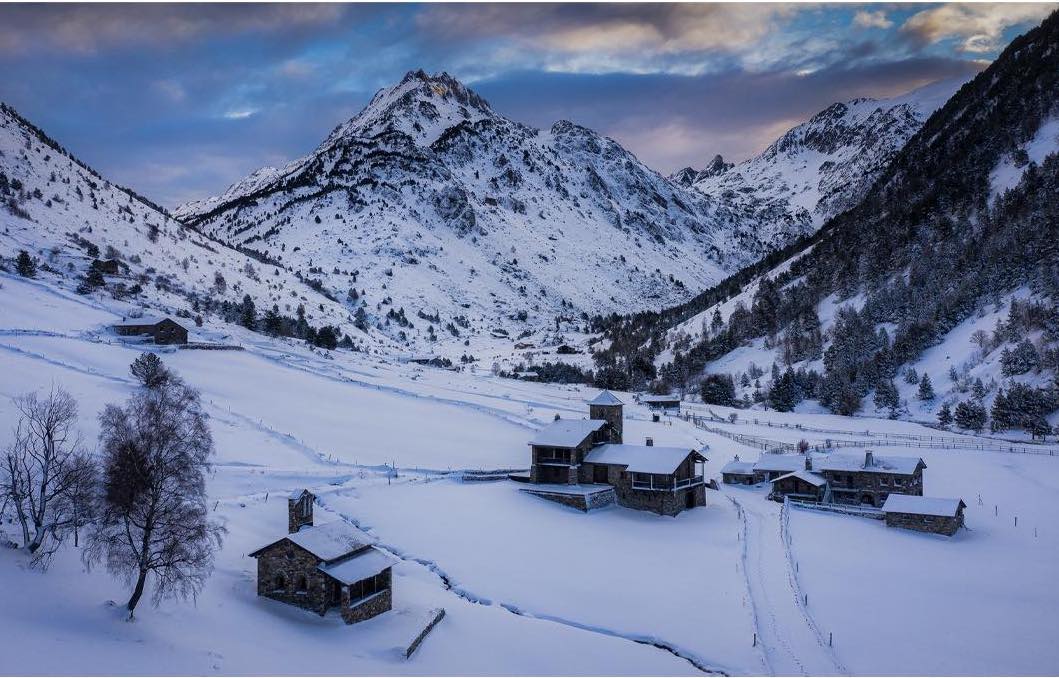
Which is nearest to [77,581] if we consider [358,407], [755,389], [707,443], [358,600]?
[358,600]

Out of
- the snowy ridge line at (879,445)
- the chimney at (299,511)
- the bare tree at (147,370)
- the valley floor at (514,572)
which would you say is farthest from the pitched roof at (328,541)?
the snowy ridge line at (879,445)

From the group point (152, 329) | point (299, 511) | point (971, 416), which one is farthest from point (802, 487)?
point (152, 329)

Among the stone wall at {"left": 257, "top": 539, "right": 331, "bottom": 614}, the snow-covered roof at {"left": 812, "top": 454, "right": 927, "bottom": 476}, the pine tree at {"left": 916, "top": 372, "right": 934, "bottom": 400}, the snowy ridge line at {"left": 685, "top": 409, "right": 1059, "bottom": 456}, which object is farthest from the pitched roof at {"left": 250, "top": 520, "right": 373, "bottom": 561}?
the pine tree at {"left": 916, "top": 372, "right": 934, "bottom": 400}

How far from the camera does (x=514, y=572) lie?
1309 inches

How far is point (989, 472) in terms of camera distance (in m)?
55.6

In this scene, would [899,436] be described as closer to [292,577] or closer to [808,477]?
[808,477]

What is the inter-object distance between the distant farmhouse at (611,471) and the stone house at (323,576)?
19595mm

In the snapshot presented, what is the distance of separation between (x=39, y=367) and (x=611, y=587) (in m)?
42.1

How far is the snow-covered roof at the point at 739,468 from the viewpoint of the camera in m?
57.1

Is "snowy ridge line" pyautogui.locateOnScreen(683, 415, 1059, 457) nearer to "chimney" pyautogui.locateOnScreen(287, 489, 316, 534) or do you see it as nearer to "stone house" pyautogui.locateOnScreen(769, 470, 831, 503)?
"stone house" pyautogui.locateOnScreen(769, 470, 831, 503)

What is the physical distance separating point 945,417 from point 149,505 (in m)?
78.1

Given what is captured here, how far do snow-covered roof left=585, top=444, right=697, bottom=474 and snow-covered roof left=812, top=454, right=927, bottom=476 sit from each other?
531 inches

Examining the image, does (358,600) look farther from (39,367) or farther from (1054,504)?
(1054,504)

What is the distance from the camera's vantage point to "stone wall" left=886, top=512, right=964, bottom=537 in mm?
42531
